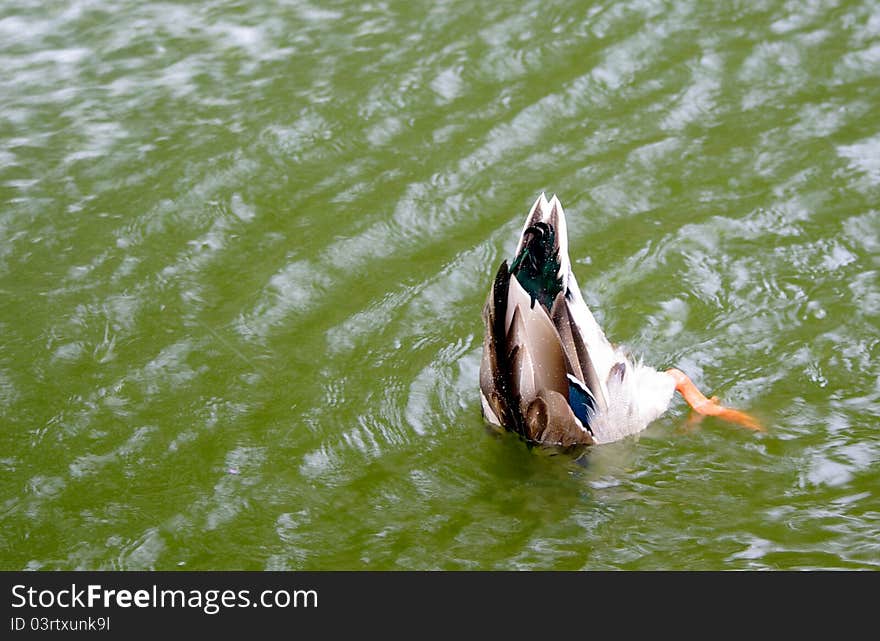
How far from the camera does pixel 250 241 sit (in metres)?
5.47

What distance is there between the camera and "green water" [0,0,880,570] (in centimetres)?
393

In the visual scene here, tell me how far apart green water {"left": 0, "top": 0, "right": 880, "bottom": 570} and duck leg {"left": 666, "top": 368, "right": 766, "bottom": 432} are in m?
0.08

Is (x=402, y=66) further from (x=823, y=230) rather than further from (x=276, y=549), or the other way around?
(x=276, y=549)

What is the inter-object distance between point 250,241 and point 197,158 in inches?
32.1

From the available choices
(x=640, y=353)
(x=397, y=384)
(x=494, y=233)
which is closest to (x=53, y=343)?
(x=397, y=384)

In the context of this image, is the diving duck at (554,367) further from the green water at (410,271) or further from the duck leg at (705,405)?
the green water at (410,271)

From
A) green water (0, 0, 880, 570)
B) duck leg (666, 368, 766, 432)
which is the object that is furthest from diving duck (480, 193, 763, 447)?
green water (0, 0, 880, 570)

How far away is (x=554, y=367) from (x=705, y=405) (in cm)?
69

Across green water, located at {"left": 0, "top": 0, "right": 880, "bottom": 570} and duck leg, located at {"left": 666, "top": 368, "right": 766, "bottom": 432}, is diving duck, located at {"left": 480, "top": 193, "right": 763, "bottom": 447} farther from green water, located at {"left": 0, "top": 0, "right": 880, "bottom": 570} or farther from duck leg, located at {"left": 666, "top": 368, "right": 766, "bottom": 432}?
green water, located at {"left": 0, "top": 0, "right": 880, "bottom": 570}

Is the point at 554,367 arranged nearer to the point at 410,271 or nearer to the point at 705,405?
the point at 705,405

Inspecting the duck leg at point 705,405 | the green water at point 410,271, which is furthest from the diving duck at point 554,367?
the green water at point 410,271

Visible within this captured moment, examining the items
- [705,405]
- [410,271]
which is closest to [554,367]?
[705,405]

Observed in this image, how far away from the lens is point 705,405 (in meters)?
4.39

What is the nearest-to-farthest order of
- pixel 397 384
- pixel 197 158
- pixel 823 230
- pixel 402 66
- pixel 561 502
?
1. pixel 561 502
2. pixel 397 384
3. pixel 823 230
4. pixel 197 158
5. pixel 402 66
